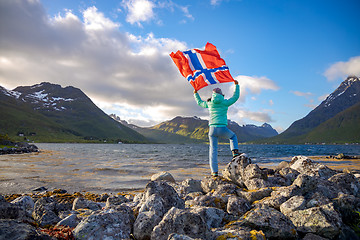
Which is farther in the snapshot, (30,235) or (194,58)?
(194,58)

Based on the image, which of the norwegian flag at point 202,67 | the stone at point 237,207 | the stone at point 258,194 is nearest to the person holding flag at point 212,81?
the norwegian flag at point 202,67

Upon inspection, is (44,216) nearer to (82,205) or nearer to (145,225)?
(82,205)

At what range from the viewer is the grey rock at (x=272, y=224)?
4.35 m

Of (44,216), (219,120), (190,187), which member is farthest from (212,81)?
(44,216)

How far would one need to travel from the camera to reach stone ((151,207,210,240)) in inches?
151

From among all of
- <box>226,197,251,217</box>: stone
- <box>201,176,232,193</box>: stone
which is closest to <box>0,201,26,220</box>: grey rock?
<box>226,197,251,217</box>: stone

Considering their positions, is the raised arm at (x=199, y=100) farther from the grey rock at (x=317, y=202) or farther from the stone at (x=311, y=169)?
the grey rock at (x=317, y=202)

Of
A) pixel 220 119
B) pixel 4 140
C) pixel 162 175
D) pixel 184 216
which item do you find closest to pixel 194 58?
pixel 220 119

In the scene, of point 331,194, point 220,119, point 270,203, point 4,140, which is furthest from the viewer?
point 4,140

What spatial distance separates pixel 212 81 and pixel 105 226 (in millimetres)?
8616

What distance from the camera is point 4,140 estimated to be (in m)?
55.7

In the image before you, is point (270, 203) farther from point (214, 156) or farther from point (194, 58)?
point (194, 58)

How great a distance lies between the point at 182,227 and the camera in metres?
3.85

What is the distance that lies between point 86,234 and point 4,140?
7003 cm
